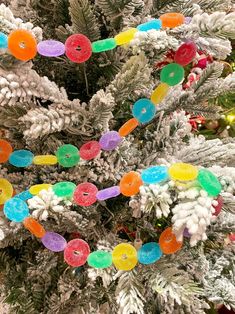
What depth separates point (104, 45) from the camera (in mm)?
449

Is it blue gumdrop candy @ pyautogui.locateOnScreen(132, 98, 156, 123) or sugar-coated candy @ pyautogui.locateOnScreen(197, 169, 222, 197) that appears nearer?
sugar-coated candy @ pyautogui.locateOnScreen(197, 169, 222, 197)

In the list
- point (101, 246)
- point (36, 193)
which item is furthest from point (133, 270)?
point (36, 193)

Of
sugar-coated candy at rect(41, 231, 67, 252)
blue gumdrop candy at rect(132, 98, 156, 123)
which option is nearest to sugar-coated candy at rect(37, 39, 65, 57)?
blue gumdrop candy at rect(132, 98, 156, 123)

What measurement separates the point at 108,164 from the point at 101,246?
0.10 m

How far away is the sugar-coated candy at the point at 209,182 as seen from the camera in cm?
38

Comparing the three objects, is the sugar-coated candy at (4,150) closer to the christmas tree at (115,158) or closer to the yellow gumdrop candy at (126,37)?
the christmas tree at (115,158)

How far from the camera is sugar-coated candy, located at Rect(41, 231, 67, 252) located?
1.62ft

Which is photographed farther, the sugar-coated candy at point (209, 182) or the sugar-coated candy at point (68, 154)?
the sugar-coated candy at point (68, 154)

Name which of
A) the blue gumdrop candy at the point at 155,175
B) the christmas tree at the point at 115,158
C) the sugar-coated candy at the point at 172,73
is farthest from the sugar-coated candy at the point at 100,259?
the sugar-coated candy at the point at 172,73

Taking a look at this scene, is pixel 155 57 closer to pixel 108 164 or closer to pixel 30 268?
pixel 108 164

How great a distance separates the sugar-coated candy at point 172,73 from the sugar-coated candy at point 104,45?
0.07 m

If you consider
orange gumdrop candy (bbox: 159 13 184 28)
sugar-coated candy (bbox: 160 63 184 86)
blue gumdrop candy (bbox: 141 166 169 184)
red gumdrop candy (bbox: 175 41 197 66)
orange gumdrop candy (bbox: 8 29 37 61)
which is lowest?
blue gumdrop candy (bbox: 141 166 169 184)

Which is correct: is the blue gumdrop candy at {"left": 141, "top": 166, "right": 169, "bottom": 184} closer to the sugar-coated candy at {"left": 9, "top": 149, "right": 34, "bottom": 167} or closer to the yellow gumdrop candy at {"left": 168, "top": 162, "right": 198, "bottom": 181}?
the yellow gumdrop candy at {"left": 168, "top": 162, "right": 198, "bottom": 181}

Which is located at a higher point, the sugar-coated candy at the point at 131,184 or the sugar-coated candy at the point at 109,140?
the sugar-coated candy at the point at 109,140
